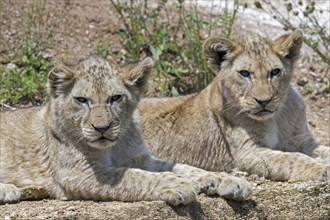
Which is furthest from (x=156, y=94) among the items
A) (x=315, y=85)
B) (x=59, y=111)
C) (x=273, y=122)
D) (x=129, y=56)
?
(x=59, y=111)

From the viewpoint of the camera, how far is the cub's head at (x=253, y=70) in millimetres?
8852

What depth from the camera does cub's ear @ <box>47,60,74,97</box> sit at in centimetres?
808

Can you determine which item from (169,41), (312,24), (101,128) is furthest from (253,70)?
(312,24)

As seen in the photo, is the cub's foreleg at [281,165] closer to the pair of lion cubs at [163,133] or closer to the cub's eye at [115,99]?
the pair of lion cubs at [163,133]

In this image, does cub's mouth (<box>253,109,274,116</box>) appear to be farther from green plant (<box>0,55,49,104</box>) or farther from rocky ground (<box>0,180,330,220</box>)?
green plant (<box>0,55,49,104</box>)

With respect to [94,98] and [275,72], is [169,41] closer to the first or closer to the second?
[275,72]

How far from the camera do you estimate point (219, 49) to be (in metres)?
9.23

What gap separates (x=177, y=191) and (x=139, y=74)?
45.9 inches

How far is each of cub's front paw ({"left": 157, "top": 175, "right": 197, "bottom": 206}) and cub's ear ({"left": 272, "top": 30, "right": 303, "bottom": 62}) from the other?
2031mm

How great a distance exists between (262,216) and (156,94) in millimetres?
3879

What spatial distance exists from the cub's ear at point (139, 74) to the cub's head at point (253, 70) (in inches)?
42.9

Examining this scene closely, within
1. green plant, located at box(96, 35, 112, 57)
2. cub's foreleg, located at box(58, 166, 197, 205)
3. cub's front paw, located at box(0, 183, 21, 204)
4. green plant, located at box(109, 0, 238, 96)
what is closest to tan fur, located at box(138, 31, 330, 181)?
cub's foreleg, located at box(58, 166, 197, 205)

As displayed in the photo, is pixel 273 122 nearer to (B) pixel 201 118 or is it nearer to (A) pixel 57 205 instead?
(B) pixel 201 118

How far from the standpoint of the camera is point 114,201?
7.93 meters
